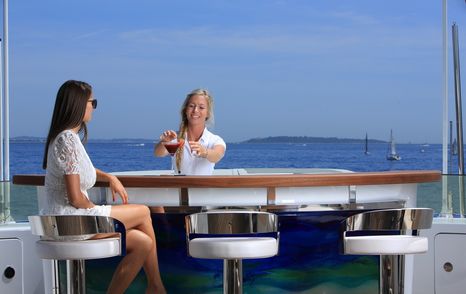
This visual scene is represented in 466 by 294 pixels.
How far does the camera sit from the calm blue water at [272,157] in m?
39.1

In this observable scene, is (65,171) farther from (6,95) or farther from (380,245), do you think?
(6,95)

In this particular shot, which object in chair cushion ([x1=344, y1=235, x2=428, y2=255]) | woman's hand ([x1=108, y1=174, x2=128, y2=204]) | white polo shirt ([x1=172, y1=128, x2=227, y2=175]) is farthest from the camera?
white polo shirt ([x1=172, y1=128, x2=227, y2=175])

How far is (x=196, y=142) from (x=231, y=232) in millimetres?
923

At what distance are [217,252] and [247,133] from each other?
34860 mm

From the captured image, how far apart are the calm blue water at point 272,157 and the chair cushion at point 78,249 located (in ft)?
115

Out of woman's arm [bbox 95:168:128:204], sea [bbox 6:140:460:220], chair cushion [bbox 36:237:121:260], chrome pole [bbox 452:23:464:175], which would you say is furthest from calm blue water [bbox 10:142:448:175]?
chair cushion [bbox 36:237:121:260]

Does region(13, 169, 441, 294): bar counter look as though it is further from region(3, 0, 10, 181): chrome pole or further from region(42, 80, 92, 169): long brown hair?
region(3, 0, 10, 181): chrome pole

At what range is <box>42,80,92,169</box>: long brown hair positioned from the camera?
11.8ft

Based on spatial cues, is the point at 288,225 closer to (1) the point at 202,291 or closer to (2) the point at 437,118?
(1) the point at 202,291

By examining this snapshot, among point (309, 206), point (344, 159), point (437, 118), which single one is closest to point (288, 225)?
point (309, 206)

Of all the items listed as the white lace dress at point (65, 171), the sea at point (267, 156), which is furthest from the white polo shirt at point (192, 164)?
the sea at point (267, 156)

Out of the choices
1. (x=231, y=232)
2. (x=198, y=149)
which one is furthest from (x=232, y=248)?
(x=198, y=149)

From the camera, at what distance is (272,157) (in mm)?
42500

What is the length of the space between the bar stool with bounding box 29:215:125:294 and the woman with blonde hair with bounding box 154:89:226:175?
29.1 inches
